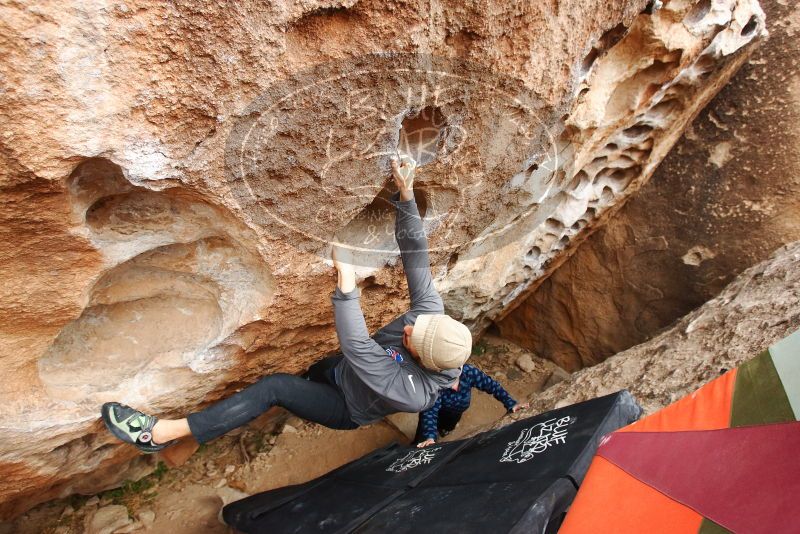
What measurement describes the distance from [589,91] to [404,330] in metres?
1.29

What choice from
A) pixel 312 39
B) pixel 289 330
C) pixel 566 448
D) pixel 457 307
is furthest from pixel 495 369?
pixel 312 39

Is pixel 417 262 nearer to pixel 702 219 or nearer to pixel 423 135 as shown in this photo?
pixel 423 135

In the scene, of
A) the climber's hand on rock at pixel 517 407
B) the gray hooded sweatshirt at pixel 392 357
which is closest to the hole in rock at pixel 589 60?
the gray hooded sweatshirt at pixel 392 357

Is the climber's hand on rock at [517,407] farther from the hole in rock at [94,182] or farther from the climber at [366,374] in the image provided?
the hole in rock at [94,182]

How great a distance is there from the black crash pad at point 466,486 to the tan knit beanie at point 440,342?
33 cm

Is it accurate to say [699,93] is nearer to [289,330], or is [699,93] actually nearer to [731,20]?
[731,20]

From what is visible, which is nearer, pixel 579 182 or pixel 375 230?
pixel 375 230

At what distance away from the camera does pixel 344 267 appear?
177 cm

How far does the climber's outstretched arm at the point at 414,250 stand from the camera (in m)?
1.80

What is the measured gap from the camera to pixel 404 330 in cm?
181

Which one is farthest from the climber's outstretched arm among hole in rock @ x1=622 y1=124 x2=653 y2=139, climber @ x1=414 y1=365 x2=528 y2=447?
hole in rock @ x1=622 y1=124 x2=653 y2=139

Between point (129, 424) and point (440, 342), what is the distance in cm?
109

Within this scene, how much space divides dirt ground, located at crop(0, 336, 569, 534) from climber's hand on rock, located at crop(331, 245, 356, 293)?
4.10 feet

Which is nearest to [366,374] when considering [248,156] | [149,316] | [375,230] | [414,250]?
[414,250]
